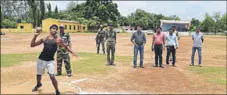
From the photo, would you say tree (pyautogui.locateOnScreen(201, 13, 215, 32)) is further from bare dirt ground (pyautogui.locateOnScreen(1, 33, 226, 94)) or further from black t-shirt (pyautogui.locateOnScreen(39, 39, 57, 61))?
black t-shirt (pyautogui.locateOnScreen(39, 39, 57, 61))

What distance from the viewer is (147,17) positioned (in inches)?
3979

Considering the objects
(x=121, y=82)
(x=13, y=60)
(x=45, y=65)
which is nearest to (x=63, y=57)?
(x=121, y=82)

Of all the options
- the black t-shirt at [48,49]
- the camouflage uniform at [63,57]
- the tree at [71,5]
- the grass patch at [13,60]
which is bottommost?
the grass patch at [13,60]

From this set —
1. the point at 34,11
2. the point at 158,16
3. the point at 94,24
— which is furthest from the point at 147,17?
the point at 34,11

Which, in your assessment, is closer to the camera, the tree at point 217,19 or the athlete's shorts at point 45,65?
the athlete's shorts at point 45,65

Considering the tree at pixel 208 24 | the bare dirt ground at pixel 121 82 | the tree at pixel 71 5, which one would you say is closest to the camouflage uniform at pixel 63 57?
the bare dirt ground at pixel 121 82

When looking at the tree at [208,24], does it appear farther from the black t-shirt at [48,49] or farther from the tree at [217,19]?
the black t-shirt at [48,49]

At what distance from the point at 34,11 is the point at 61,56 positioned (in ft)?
256

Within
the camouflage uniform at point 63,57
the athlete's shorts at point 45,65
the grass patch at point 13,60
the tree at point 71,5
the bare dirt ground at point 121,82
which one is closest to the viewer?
the athlete's shorts at point 45,65

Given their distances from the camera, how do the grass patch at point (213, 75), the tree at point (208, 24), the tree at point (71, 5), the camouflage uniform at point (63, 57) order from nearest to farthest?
the grass patch at point (213, 75), the camouflage uniform at point (63, 57), the tree at point (208, 24), the tree at point (71, 5)

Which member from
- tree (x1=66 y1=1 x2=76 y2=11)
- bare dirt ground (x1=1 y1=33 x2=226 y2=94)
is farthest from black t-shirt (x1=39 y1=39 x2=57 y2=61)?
tree (x1=66 y1=1 x2=76 y2=11)

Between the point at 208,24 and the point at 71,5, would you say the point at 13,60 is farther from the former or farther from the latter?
the point at 71,5

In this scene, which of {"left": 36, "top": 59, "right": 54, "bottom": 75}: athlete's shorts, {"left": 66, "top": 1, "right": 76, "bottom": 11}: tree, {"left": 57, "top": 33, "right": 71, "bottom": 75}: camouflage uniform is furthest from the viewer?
{"left": 66, "top": 1, "right": 76, "bottom": 11}: tree

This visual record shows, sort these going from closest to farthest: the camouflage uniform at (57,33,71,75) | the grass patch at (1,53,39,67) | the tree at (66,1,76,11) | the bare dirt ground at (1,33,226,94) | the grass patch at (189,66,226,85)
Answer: the bare dirt ground at (1,33,226,94) → the grass patch at (189,66,226,85) → the camouflage uniform at (57,33,71,75) → the grass patch at (1,53,39,67) → the tree at (66,1,76,11)
